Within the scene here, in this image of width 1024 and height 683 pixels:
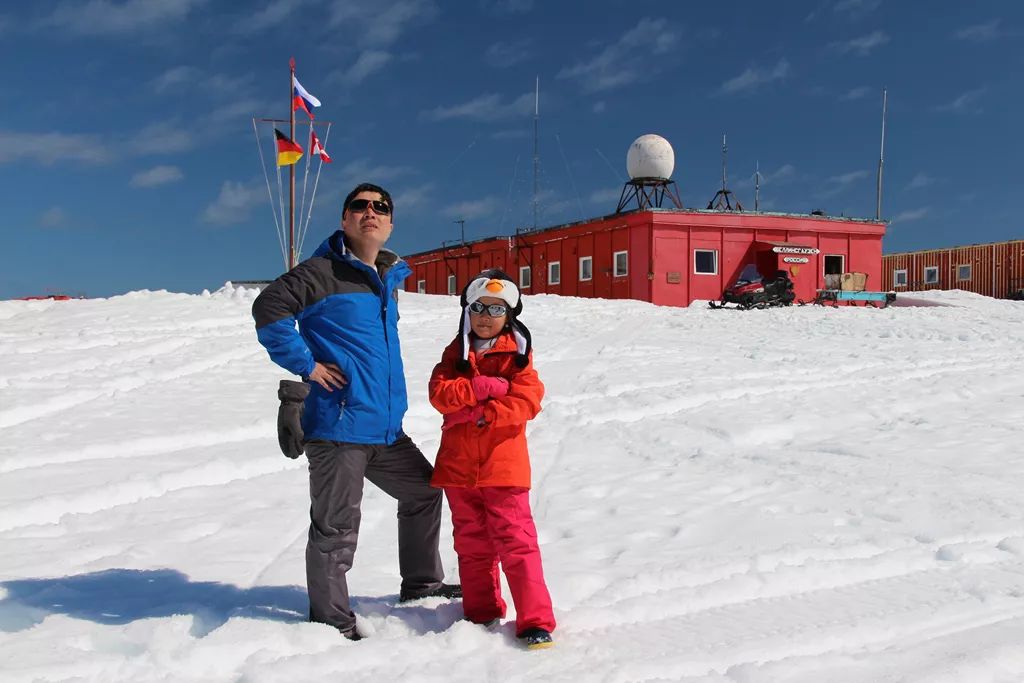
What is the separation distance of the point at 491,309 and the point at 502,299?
7cm

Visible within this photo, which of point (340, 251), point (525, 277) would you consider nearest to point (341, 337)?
point (340, 251)

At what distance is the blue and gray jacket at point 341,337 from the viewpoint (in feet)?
10.8

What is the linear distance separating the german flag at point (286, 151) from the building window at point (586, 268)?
11.3m

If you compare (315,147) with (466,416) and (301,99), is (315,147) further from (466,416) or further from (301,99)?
(466,416)

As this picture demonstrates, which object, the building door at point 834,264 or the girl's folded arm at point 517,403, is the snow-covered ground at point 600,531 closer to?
the girl's folded arm at point 517,403

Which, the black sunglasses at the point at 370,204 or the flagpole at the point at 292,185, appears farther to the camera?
the flagpole at the point at 292,185

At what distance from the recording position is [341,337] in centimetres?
342

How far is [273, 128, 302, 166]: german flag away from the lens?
23719mm

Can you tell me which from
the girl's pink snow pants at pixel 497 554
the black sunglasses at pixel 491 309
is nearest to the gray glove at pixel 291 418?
the girl's pink snow pants at pixel 497 554

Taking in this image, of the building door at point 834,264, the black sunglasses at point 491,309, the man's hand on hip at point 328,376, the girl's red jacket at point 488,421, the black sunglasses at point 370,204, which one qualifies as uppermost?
the building door at point 834,264

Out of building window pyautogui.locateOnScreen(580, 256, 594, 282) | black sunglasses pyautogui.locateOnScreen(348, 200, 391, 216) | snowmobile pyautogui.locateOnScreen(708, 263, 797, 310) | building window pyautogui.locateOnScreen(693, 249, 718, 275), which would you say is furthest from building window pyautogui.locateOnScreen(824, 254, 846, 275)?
black sunglasses pyautogui.locateOnScreen(348, 200, 391, 216)

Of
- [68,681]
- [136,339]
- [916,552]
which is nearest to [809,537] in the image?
[916,552]

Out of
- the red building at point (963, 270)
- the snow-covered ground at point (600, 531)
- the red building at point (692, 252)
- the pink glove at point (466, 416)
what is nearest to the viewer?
the snow-covered ground at point (600, 531)

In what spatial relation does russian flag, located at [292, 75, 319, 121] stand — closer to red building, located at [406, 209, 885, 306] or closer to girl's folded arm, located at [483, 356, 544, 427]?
red building, located at [406, 209, 885, 306]
